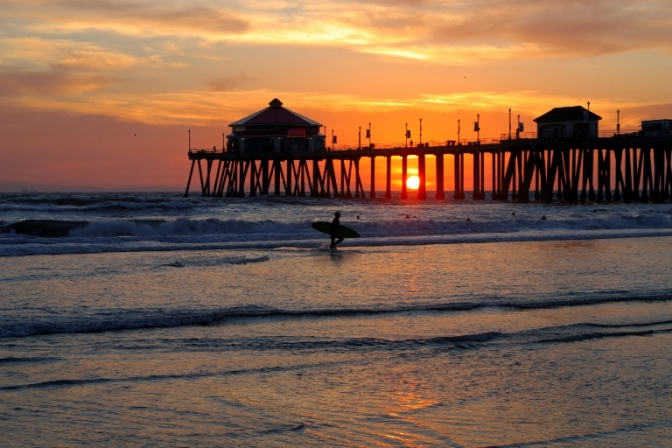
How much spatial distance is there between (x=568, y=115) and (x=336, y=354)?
5596 centimetres

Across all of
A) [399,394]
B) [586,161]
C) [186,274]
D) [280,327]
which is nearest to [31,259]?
[186,274]

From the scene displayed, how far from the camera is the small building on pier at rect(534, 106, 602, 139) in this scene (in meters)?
61.1

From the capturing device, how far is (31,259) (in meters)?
20.0

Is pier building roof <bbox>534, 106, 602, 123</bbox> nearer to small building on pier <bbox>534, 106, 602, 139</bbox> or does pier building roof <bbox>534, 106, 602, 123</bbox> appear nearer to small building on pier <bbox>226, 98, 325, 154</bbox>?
small building on pier <bbox>534, 106, 602, 139</bbox>

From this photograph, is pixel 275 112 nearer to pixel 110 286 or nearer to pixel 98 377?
pixel 110 286

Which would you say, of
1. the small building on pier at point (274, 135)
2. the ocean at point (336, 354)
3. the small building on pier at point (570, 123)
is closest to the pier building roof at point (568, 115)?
the small building on pier at point (570, 123)

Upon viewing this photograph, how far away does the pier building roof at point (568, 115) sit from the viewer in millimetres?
61406

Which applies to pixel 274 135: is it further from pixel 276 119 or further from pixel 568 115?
pixel 568 115

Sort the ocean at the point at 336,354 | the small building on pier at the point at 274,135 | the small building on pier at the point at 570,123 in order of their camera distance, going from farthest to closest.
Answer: the small building on pier at the point at 274,135 → the small building on pier at the point at 570,123 → the ocean at the point at 336,354

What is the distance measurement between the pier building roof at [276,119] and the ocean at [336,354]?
216 ft

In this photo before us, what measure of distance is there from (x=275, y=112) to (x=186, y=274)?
70.9 m

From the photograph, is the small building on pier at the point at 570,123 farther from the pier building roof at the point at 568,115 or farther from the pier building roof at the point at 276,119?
the pier building roof at the point at 276,119

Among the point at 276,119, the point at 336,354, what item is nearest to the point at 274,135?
the point at 276,119

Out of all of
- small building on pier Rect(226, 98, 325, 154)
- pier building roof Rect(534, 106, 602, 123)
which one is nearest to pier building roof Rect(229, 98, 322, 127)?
small building on pier Rect(226, 98, 325, 154)
